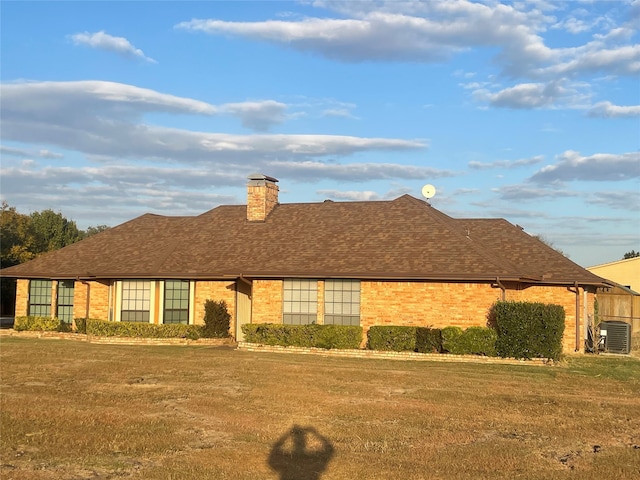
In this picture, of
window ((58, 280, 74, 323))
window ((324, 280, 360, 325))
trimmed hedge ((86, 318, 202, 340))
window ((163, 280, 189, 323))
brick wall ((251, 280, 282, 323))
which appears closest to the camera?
window ((324, 280, 360, 325))

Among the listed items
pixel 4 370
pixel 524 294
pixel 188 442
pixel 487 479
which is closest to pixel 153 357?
pixel 4 370

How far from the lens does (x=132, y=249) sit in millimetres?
30062

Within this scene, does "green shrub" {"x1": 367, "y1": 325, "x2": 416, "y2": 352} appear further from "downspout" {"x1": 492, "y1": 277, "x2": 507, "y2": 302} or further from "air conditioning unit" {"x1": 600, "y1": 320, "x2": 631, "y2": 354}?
"air conditioning unit" {"x1": 600, "y1": 320, "x2": 631, "y2": 354}

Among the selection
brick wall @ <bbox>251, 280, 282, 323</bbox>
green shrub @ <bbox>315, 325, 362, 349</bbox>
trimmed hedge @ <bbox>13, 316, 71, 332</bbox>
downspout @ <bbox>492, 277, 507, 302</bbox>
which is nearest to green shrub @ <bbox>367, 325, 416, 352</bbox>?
green shrub @ <bbox>315, 325, 362, 349</bbox>

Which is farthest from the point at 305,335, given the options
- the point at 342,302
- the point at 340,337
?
the point at 342,302

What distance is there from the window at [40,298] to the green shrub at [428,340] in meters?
17.1

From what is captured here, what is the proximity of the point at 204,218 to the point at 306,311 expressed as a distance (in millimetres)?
9836

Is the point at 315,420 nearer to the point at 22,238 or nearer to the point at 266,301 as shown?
the point at 266,301

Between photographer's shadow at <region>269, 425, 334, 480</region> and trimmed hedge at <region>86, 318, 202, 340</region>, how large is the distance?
1545 centimetres

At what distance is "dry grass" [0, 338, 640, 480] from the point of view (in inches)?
355

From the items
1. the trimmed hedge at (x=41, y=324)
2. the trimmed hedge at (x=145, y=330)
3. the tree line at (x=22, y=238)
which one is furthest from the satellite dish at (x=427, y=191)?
the tree line at (x=22, y=238)

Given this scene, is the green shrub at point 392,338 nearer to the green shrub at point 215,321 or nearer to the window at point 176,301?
the green shrub at point 215,321

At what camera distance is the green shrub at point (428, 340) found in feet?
72.2

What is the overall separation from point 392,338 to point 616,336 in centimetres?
971
